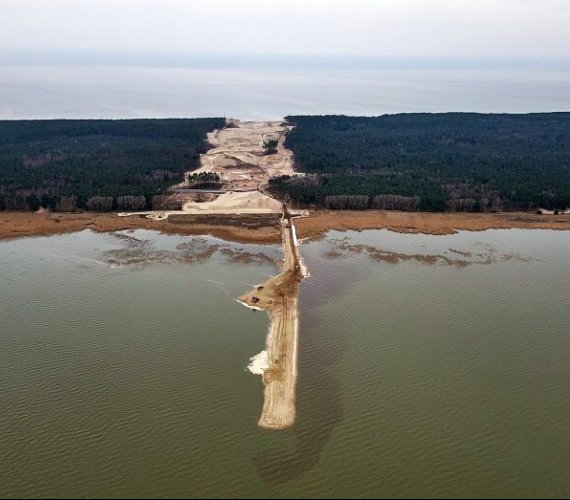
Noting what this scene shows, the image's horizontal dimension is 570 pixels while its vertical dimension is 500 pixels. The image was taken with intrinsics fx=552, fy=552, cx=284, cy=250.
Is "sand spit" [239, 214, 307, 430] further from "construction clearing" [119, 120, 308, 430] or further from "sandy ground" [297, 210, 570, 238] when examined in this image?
"sandy ground" [297, 210, 570, 238]

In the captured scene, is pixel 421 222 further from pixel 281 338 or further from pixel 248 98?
pixel 248 98

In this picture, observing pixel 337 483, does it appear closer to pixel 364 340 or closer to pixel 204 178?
pixel 364 340

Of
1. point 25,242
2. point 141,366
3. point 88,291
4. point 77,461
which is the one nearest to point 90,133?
point 25,242

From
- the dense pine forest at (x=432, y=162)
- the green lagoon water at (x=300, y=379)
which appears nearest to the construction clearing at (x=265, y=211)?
the green lagoon water at (x=300, y=379)

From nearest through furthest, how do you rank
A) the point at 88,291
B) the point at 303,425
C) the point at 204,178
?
1. the point at 303,425
2. the point at 88,291
3. the point at 204,178

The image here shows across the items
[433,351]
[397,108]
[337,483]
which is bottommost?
[337,483]

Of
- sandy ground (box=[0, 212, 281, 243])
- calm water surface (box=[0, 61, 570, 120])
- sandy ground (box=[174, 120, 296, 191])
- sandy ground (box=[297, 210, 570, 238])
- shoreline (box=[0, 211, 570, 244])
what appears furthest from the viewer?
calm water surface (box=[0, 61, 570, 120])

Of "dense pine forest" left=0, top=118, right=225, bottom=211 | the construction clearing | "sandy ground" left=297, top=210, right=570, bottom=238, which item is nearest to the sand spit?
the construction clearing

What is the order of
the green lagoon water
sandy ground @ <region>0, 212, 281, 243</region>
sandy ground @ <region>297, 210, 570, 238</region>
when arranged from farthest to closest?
sandy ground @ <region>297, 210, 570, 238</region>, sandy ground @ <region>0, 212, 281, 243</region>, the green lagoon water
